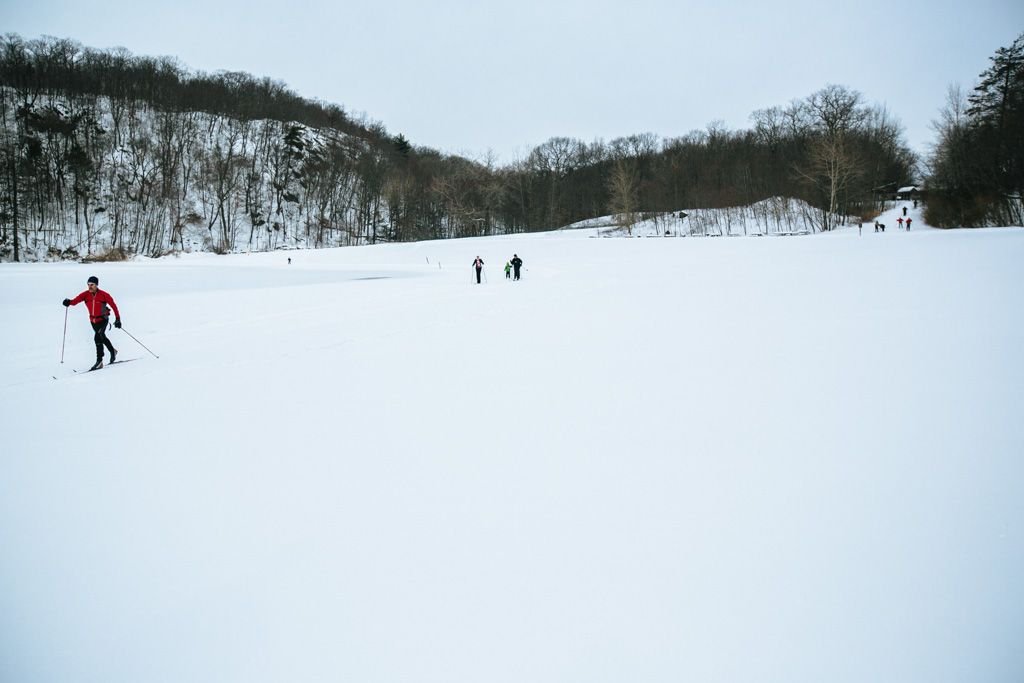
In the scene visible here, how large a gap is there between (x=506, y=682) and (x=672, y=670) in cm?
83

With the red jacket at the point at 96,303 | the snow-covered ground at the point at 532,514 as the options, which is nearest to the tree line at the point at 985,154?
the snow-covered ground at the point at 532,514

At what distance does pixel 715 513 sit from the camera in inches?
137

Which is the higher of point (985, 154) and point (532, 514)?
point (985, 154)

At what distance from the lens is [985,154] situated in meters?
32.9

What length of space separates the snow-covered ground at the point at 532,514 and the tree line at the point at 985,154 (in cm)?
→ 3377

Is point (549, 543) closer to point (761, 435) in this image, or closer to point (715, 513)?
point (715, 513)

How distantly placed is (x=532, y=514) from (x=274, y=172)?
83878 millimetres

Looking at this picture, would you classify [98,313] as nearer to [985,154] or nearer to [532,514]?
[532,514]

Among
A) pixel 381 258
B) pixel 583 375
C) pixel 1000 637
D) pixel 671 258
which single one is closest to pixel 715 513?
pixel 1000 637

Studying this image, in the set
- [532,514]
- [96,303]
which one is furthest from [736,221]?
[532,514]

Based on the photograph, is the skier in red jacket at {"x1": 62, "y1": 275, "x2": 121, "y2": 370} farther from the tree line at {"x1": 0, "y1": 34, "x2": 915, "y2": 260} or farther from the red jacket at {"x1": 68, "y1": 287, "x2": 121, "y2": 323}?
the tree line at {"x1": 0, "y1": 34, "x2": 915, "y2": 260}

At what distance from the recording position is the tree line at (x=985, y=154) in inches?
1221

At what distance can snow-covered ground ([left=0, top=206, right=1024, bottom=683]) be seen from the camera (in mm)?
2535

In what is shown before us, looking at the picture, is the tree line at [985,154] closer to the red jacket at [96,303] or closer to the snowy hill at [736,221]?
the snowy hill at [736,221]
